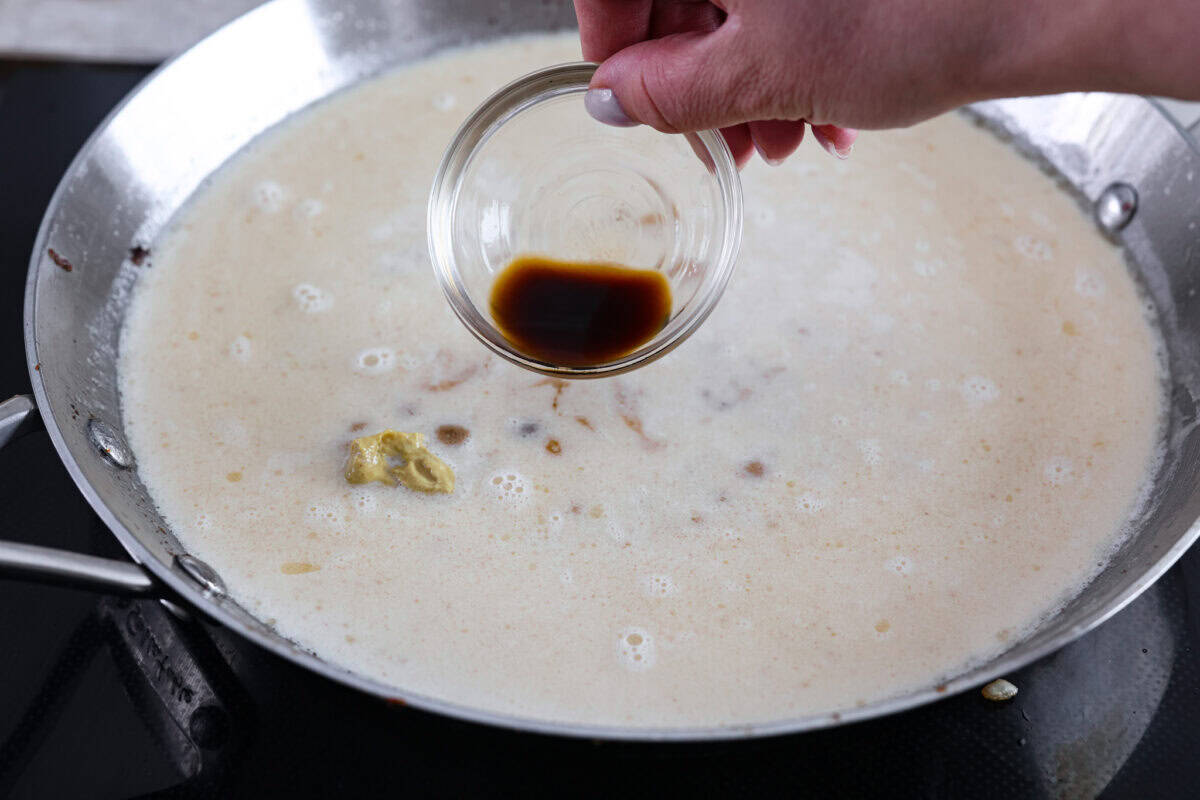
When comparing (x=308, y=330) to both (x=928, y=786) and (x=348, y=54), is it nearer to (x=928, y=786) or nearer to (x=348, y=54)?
(x=348, y=54)

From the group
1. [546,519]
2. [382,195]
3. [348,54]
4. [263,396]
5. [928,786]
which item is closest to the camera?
[928,786]

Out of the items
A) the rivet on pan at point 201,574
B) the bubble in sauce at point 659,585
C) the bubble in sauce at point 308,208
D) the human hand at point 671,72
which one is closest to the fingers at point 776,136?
the human hand at point 671,72

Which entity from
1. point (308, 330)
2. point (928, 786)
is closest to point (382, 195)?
point (308, 330)

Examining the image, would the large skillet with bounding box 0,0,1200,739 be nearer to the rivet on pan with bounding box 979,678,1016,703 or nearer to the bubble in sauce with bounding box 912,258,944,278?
the rivet on pan with bounding box 979,678,1016,703

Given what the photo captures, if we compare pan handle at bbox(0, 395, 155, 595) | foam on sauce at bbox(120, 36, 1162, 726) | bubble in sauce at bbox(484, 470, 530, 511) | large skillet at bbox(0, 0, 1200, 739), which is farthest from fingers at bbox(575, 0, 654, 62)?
pan handle at bbox(0, 395, 155, 595)

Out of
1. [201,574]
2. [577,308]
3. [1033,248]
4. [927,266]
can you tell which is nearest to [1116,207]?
[1033,248]

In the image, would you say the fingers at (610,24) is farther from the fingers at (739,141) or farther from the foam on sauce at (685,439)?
the foam on sauce at (685,439)
